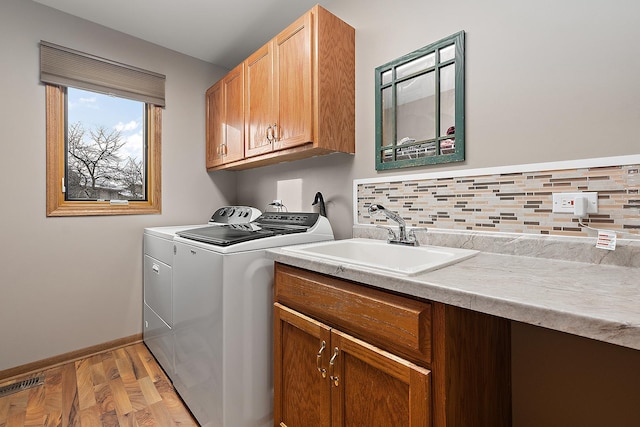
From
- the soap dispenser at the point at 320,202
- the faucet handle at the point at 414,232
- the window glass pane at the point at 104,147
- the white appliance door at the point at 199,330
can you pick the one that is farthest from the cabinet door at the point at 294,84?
the window glass pane at the point at 104,147

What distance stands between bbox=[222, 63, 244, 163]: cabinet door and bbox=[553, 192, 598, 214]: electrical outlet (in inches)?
75.2

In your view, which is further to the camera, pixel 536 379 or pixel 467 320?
pixel 536 379

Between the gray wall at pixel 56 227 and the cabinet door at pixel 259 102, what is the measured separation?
0.90 metres

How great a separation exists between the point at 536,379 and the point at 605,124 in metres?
0.96

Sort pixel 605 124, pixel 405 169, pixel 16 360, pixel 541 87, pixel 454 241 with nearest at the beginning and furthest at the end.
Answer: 1. pixel 605 124
2. pixel 541 87
3. pixel 454 241
4. pixel 405 169
5. pixel 16 360

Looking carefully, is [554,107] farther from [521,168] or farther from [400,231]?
[400,231]

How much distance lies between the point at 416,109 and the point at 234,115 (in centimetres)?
144

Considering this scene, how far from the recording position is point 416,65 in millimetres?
1517

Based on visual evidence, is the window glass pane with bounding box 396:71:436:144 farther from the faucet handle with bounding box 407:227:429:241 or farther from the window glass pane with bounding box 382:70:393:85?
the faucet handle with bounding box 407:227:429:241

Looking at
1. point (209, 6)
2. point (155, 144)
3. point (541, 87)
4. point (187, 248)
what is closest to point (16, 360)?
point (187, 248)

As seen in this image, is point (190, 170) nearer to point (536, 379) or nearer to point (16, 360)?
point (16, 360)

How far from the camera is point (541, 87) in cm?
114

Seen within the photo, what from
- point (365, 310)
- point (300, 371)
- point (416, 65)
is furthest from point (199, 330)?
point (416, 65)

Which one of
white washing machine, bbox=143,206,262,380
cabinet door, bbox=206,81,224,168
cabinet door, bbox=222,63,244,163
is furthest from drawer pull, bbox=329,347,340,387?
cabinet door, bbox=206,81,224,168
